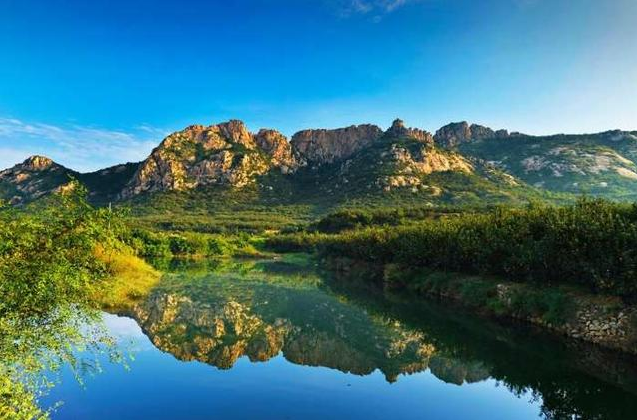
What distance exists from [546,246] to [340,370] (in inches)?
890

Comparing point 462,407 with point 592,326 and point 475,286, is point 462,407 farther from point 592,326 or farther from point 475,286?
point 475,286

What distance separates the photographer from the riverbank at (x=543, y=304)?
3319 centimetres

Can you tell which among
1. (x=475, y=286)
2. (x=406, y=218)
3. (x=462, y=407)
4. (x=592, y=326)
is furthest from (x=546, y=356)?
(x=406, y=218)

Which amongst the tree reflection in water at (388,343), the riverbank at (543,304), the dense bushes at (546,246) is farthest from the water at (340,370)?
the dense bushes at (546,246)

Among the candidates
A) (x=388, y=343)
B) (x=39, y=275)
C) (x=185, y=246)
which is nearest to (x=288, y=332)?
(x=388, y=343)

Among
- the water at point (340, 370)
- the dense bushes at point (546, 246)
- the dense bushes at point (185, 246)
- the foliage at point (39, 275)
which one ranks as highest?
the foliage at point (39, 275)

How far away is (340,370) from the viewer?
32.5 metres

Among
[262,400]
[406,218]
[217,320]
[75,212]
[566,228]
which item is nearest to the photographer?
[75,212]

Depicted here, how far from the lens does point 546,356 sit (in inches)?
1313

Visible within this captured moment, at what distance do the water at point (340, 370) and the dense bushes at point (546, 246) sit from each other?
5719 mm

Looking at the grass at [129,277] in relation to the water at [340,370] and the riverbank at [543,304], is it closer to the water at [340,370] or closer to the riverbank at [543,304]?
the water at [340,370]

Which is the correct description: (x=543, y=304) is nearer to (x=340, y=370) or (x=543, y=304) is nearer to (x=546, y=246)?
(x=546, y=246)

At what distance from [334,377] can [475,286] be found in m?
27.3

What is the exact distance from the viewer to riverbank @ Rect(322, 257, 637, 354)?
33188mm
